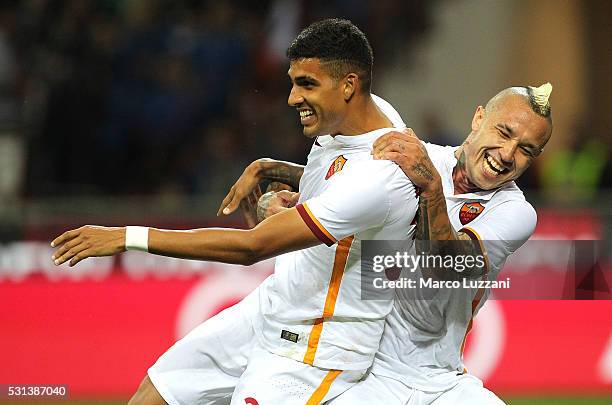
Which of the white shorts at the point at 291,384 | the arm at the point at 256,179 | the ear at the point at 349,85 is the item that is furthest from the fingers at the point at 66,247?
the arm at the point at 256,179

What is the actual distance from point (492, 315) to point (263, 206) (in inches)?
156

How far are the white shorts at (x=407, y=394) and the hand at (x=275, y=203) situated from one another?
0.82 m

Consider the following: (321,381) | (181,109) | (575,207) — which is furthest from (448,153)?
(181,109)

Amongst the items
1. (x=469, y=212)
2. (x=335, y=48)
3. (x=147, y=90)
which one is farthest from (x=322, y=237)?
(x=147, y=90)

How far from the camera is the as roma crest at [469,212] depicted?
4680 mm

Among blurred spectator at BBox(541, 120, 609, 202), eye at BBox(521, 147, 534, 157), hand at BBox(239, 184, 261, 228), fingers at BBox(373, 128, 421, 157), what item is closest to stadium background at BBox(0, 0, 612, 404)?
blurred spectator at BBox(541, 120, 609, 202)

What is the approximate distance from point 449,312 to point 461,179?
561 mm

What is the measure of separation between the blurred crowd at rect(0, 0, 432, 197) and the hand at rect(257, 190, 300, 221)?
5.43 meters

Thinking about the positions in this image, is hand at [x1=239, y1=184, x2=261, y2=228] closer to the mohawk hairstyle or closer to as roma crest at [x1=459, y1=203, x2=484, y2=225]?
as roma crest at [x1=459, y1=203, x2=484, y2=225]

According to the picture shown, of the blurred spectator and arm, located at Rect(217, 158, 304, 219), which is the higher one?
the blurred spectator

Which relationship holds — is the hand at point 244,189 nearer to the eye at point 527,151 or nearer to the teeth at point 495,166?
the teeth at point 495,166

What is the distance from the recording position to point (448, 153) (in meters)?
4.88

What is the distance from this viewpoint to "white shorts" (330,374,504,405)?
14.7 feet

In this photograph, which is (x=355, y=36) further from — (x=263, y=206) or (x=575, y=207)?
(x=575, y=207)
